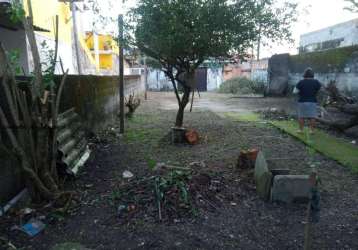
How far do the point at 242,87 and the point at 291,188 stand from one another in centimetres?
1882

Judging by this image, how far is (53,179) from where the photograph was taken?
3588 millimetres

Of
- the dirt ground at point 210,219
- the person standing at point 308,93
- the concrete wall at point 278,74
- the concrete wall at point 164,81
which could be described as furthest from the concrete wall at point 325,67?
the concrete wall at point 164,81

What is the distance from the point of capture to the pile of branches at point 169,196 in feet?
10.5

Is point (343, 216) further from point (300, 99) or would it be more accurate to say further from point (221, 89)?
point (221, 89)

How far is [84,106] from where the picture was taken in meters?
5.96

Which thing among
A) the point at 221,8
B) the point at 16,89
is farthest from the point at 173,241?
the point at 221,8

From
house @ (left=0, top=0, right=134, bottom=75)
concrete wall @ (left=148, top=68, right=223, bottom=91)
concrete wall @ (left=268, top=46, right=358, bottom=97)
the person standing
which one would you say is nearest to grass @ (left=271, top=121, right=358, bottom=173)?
the person standing

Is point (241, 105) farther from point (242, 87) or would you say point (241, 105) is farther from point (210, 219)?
point (210, 219)

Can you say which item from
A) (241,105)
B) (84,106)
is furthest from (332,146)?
(241,105)

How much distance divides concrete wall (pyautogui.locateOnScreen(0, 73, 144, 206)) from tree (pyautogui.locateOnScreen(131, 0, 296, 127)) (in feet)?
4.95

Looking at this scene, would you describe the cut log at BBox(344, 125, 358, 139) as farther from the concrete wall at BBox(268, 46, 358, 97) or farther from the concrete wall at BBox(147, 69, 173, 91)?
the concrete wall at BBox(147, 69, 173, 91)

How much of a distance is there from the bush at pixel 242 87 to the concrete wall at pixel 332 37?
14.5 feet

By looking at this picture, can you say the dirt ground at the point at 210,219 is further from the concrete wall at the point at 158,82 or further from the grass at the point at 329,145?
the concrete wall at the point at 158,82

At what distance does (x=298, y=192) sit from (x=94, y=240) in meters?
2.29
